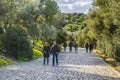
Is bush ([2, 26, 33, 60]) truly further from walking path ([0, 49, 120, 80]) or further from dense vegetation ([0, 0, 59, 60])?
walking path ([0, 49, 120, 80])

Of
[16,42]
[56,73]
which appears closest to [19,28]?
[16,42]

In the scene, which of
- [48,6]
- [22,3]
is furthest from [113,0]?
[48,6]

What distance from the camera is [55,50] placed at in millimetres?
30906

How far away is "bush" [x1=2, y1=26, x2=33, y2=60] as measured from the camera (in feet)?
120

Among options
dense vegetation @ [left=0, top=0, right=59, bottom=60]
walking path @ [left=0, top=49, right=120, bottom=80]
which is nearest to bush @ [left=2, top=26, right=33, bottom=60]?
dense vegetation @ [left=0, top=0, right=59, bottom=60]

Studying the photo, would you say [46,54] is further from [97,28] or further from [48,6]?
[48,6]

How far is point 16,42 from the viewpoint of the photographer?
36406mm

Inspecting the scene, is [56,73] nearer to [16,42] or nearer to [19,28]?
[16,42]

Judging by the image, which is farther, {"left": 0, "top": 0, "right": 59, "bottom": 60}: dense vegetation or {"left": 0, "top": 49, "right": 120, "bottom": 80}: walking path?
{"left": 0, "top": 0, "right": 59, "bottom": 60}: dense vegetation

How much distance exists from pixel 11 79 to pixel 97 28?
24559mm

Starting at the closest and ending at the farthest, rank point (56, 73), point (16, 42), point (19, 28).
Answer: point (56, 73) → point (16, 42) → point (19, 28)

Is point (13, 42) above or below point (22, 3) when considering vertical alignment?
below

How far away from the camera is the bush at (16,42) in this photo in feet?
120

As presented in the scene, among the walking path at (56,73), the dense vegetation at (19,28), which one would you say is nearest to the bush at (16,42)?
the dense vegetation at (19,28)
